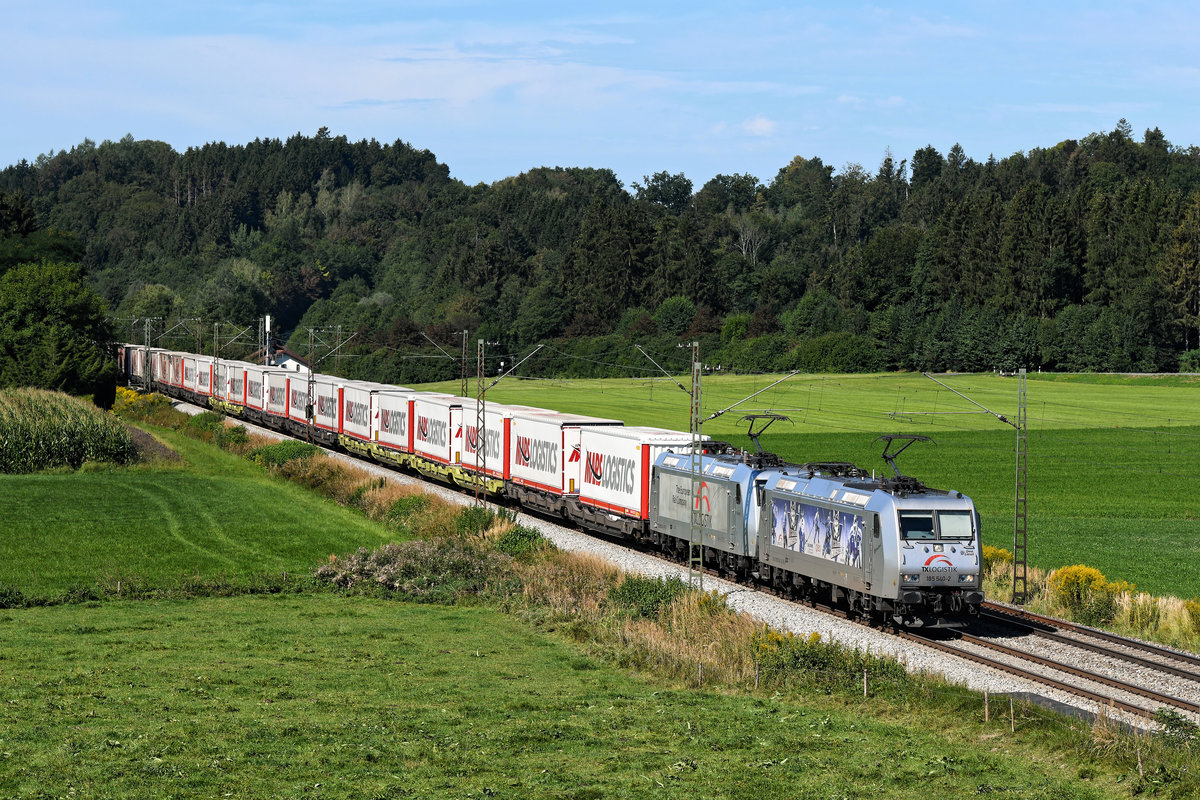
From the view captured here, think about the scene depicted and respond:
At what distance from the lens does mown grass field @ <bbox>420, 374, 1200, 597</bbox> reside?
45156 millimetres

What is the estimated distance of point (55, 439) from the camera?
204ft

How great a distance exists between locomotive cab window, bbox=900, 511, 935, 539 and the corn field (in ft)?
155

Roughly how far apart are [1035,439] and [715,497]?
5377cm

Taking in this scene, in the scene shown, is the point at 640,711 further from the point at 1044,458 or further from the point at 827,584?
the point at 1044,458

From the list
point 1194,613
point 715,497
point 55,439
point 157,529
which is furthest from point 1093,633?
point 55,439

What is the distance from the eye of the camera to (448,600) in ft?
117

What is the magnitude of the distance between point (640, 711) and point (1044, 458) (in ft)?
190

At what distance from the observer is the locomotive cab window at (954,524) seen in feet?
93.6

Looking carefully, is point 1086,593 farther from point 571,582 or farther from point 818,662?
point 571,582

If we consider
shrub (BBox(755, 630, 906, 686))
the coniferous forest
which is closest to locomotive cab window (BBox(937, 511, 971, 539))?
shrub (BBox(755, 630, 906, 686))

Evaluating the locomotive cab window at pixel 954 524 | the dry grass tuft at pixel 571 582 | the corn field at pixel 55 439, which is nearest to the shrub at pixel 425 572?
the dry grass tuft at pixel 571 582

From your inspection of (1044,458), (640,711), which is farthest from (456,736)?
(1044,458)

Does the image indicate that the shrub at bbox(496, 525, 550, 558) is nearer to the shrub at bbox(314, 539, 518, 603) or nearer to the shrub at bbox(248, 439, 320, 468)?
the shrub at bbox(314, 539, 518, 603)

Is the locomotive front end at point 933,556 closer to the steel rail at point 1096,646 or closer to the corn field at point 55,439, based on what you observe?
the steel rail at point 1096,646
